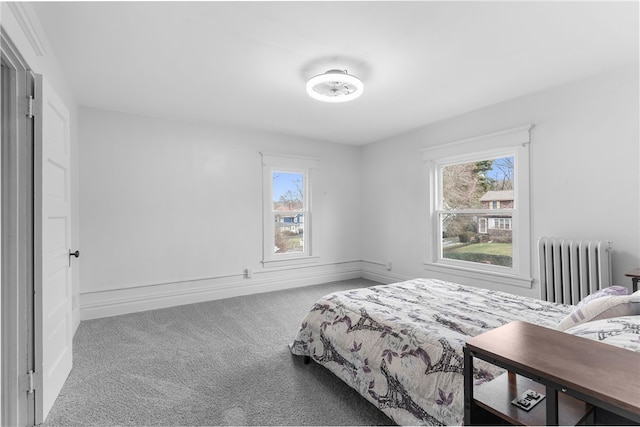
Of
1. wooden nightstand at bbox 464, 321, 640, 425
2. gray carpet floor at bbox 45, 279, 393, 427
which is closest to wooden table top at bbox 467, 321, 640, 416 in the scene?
wooden nightstand at bbox 464, 321, 640, 425

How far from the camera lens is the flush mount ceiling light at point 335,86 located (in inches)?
99.6

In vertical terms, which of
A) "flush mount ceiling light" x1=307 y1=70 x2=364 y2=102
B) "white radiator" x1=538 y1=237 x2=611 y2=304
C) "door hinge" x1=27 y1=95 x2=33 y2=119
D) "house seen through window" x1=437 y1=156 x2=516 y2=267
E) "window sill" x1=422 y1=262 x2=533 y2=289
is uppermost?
"flush mount ceiling light" x1=307 y1=70 x2=364 y2=102

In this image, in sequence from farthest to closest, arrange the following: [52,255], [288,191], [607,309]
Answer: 1. [288,191]
2. [52,255]
3. [607,309]

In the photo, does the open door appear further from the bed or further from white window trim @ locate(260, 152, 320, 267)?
white window trim @ locate(260, 152, 320, 267)

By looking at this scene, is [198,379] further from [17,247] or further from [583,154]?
[583,154]

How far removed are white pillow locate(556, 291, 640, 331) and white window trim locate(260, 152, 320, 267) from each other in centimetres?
370

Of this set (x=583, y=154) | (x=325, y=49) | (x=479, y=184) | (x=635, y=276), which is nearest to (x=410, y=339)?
(x=635, y=276)

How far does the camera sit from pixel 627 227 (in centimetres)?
266

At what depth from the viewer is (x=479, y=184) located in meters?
3.89

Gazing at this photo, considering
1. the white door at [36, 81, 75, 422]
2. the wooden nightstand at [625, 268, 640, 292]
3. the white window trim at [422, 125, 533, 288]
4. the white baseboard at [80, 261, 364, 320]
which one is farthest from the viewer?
the white baseboard at [80, 261, 364, 320]

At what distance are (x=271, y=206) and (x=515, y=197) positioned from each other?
3.16 m

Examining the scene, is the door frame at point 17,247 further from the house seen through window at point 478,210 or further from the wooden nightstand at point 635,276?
the house seen through window at point 478,210

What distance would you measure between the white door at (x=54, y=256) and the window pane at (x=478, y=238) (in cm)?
411

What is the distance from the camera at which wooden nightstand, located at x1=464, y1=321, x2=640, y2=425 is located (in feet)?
Result: 2.41
